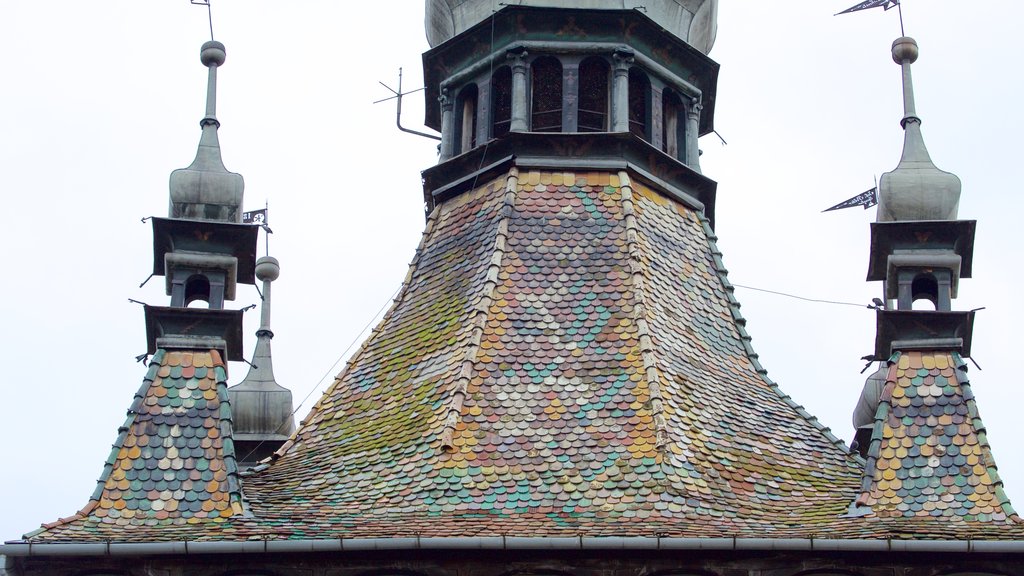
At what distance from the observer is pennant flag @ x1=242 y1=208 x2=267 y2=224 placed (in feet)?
116

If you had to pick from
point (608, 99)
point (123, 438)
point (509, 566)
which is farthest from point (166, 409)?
point (608, 99)

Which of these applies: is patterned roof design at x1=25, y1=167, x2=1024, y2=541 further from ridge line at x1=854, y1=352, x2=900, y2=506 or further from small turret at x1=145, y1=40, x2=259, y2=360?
small turret at x1=145, y1=40, x2=259, y2=360

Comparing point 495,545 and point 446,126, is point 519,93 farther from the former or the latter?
point 495,545

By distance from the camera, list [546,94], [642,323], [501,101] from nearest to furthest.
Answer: [642,323] → [546,94] → [501,101]

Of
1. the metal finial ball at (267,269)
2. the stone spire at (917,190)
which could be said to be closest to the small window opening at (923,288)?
the stone spire at (917,190)

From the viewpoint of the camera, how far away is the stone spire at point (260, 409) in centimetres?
3969

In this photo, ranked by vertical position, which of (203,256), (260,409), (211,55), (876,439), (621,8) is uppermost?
(621,8)

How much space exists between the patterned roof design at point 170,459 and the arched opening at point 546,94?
635 cm

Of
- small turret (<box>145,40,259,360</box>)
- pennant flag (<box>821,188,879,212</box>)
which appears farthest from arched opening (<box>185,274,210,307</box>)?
pennant flag (<box>821,188,879,212</box>)

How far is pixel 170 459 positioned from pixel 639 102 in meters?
9.22

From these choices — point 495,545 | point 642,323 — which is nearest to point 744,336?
point 642,323

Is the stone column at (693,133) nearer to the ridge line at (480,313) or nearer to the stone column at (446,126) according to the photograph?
the ridge line at (480,313)

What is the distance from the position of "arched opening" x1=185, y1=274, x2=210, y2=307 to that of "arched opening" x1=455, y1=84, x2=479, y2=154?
4792mm

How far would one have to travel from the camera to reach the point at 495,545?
28922mm
